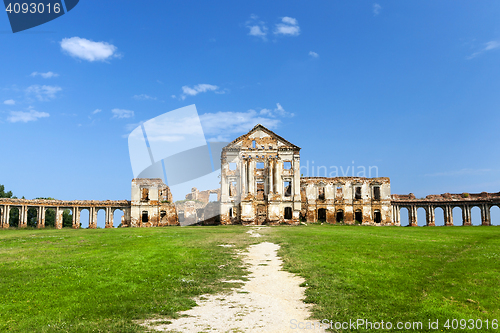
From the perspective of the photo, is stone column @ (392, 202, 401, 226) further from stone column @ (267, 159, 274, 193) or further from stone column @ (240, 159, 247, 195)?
stone column @ (240, 159, 247, 195)

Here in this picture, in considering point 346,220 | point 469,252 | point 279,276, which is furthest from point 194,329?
point 346,220

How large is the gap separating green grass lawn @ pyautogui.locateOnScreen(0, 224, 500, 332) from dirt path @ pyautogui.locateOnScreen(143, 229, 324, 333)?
1.70 feet

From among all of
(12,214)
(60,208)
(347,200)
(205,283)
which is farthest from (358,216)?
(12,214)

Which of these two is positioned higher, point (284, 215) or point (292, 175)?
point (292, 175)

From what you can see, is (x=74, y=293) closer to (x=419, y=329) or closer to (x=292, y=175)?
(x=419, y=329)

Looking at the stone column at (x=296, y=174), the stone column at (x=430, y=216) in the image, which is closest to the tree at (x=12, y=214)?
the stone column at (x=296, y=174)

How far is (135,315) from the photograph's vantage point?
9844 mm

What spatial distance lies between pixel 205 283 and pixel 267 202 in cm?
3813

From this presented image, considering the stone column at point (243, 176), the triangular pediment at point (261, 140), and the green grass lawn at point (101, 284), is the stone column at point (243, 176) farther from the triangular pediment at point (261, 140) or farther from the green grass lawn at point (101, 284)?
the green grass lawn at point (101, 284)

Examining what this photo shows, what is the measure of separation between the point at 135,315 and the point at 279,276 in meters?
6.55

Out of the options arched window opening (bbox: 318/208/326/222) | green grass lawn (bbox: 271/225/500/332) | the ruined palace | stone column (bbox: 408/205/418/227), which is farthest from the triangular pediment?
green grass lawn (bbox: 271/225/500/332)

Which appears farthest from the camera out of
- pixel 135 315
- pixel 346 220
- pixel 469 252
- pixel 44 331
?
pixel 346 220

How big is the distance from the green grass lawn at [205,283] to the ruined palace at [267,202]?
30593 mm

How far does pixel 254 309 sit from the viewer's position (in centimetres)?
1051
